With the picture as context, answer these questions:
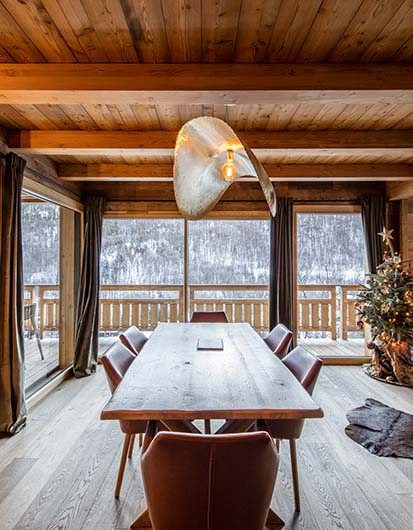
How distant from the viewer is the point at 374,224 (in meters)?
4.84

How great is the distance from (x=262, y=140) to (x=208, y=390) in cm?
232

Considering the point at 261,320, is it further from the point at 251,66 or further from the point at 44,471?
the point at 251,66

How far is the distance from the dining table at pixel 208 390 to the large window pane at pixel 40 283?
2451 millimetres

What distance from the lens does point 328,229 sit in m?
5.27

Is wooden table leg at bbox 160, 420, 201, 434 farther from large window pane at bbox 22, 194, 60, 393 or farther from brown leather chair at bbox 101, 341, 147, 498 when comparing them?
large window pane at bbox 22, 194, 60, 393

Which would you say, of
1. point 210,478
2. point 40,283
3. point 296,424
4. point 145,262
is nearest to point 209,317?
point 145,262

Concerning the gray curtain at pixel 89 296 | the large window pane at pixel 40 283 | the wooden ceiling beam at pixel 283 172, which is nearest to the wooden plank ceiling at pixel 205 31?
the wooden ceiling beam at pixel 283 172

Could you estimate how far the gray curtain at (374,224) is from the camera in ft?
15.9

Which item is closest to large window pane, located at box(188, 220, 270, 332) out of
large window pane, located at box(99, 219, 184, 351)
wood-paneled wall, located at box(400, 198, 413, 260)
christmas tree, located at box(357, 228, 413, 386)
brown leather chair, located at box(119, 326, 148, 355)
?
large window pane, located at box(99, 219, 184, 351)

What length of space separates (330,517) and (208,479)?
4.33 feet

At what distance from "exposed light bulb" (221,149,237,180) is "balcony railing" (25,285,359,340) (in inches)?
123

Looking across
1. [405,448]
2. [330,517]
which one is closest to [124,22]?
[330,517]

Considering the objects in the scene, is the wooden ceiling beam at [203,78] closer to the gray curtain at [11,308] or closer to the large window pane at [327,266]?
the gray curtain at [11,308]

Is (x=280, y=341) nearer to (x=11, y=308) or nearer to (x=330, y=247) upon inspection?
(x=11, y=308)
